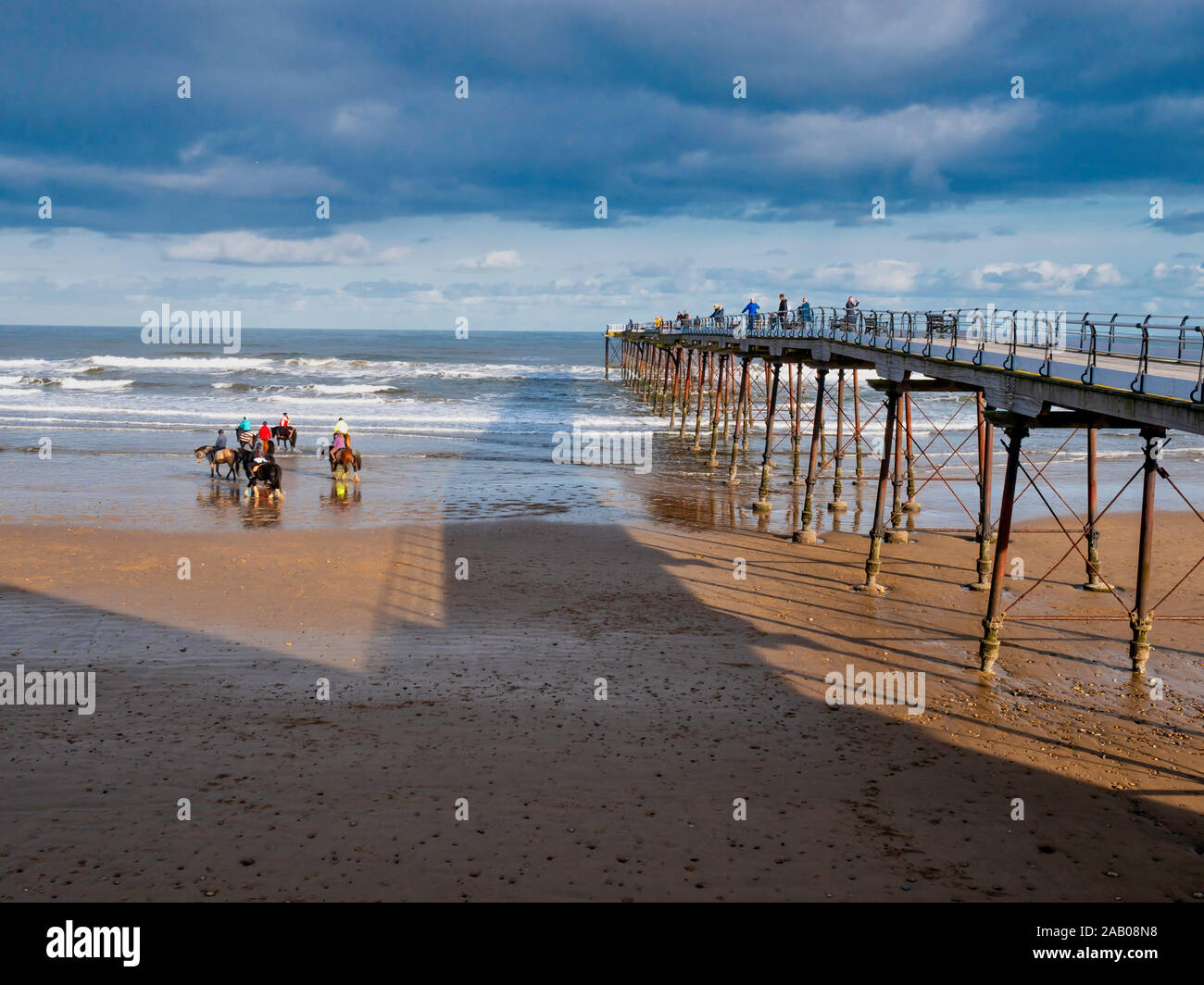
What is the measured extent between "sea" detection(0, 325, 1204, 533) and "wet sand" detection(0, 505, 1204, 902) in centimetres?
603

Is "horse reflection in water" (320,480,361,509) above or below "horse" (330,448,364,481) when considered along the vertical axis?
below

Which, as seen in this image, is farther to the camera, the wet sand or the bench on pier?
the bench on pier

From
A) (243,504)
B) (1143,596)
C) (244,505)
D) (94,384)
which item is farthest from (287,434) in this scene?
(94,384)

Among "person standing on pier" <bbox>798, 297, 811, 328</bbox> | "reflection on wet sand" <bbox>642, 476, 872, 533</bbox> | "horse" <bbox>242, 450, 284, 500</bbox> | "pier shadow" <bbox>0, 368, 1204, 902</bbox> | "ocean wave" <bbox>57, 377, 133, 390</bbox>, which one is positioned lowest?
"pier shadow" <bbox>0, 368, 1204, 902</bbox>

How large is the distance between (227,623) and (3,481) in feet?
54.5

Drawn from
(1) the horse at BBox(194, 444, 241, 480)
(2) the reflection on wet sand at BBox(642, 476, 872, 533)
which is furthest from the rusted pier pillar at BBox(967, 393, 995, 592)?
(1) the horse at BBox(194, 444, 241, 480)

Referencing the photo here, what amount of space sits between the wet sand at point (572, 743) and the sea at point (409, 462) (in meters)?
6.03

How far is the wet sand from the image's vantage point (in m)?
7.30

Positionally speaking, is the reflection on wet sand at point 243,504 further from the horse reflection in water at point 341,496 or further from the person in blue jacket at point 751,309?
the person in blue jacket at point 751,309

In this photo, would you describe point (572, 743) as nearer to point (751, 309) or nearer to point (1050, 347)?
point (1050, 347)

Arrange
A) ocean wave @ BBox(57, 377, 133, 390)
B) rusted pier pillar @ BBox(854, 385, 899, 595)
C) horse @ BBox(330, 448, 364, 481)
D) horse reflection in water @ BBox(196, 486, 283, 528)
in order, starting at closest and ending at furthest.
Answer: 1. rusted pier pillar @ BBox(854, 385, 899, 595)
2. horse reflection in water @ BBox(196, 486, 283, 528)
3. horse @ BBox(330, 448, 364, 481)
4. ocean wave @ BBox(57, 377, 133, 390)

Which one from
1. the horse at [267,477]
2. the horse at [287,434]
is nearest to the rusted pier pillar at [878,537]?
the horse at [267,477]

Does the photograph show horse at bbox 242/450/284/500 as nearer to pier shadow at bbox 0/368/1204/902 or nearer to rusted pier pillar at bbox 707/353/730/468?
pier shadow at bbox 0/368/1204/902
